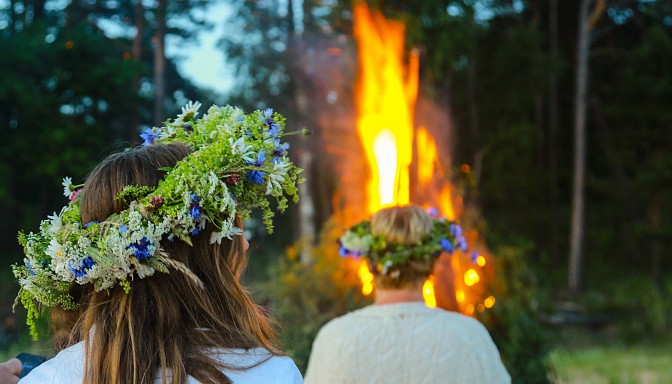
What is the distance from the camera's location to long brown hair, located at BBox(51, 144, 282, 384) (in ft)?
6.43

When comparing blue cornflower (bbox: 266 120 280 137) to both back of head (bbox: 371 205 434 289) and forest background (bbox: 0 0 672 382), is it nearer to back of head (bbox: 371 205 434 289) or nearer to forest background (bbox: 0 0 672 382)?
back of head (bbox: 371 205 434 289)

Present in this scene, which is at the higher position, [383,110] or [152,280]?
[383,110]

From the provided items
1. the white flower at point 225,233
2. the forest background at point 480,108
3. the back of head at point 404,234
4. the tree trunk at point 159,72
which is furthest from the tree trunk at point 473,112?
the white flower at point 225,233

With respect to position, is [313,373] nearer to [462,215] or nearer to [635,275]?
[462,215]

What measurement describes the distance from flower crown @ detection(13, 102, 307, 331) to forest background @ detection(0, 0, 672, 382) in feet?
26.7

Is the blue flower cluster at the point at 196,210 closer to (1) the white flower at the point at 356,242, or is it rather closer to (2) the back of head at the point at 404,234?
(2) the back of head at the point at 404,234

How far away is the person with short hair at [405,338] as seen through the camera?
3672 millimetres

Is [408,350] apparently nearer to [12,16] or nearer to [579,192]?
[579,192]

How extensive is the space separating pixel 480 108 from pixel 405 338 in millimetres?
21221

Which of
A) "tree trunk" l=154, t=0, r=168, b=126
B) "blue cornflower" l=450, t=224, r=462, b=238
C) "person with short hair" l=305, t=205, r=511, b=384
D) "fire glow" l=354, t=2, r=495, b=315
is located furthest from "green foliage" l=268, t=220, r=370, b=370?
"tree trunk" l=154, t=0, r=168, b=126

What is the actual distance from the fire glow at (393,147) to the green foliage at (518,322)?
16cm

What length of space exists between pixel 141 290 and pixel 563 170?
25.6 metres

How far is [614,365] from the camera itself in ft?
34.1

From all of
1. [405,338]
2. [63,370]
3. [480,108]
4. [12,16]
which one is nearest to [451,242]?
[405,338]
